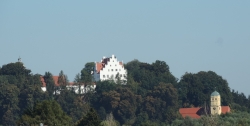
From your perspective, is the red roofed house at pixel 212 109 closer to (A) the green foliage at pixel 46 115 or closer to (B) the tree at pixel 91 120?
Answer: (A) the green foliage at pixel 46 115

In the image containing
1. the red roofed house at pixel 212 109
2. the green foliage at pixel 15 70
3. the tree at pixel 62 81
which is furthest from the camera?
the tree at pixel 62 81

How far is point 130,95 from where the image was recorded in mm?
116938

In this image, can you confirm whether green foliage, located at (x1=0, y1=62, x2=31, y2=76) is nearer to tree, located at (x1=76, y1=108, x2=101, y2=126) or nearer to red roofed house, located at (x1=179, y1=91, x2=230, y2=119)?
red roofed house, located at (x1=179, y1=91, x2=230, y2=119)

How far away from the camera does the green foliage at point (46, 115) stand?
2491 inches

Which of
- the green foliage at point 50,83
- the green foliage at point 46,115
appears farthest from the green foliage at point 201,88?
the green foliage at point 46,115

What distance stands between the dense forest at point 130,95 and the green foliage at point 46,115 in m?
36.3

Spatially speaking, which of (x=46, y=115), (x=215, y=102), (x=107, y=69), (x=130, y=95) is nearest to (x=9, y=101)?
(x=130, y=95)

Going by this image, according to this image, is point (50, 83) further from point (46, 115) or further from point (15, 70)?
point (46, 115)

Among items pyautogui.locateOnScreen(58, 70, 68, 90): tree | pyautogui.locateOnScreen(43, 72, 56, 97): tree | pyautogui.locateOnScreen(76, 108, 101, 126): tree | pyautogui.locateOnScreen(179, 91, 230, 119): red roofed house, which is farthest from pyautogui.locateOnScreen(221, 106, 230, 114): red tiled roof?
pyautogui.locateOnScreen(76, 108, 101, 126): tree

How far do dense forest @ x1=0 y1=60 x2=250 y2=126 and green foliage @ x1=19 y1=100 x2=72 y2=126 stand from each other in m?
36.3

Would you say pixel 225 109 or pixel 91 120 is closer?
pixel 91 120

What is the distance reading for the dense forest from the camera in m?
114

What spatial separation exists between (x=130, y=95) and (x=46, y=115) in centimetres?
5280

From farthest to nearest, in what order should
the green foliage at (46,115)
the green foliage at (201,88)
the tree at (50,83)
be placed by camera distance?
the green foliage at (201,88) → the tree at (50,83) → the green foliage at (46,115)
